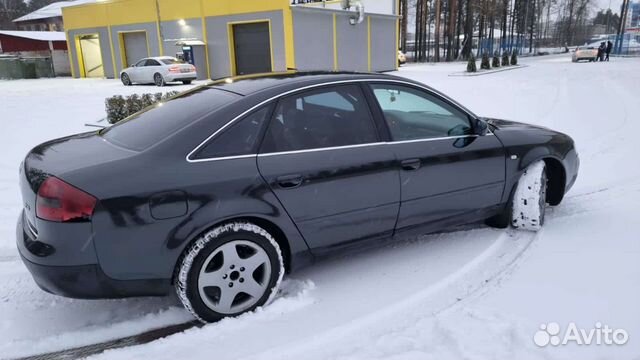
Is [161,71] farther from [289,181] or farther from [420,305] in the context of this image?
[420,305]

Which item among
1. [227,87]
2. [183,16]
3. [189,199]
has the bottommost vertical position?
[189,199]

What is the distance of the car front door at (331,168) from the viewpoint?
325 cm

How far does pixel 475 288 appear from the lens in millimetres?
3555

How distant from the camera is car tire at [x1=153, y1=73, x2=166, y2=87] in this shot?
23.2 metres

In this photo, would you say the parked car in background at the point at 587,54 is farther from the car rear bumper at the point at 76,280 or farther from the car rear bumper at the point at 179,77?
the car rear bumper at the point at 76,280

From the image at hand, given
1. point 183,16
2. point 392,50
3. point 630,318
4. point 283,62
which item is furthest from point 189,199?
point 392,50

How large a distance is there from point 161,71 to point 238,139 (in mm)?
21471

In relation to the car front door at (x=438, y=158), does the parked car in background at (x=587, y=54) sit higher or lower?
lower

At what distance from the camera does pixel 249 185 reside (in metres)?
3.07

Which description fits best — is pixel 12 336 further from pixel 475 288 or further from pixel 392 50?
pixel 392 50

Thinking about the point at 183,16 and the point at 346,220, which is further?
the point at 183,16

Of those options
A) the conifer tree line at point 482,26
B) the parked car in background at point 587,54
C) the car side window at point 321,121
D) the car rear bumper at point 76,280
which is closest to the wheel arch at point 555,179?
the car side window at point 321,121

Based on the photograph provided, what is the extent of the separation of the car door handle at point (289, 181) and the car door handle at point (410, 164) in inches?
33.4

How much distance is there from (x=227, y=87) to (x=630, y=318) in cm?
309
